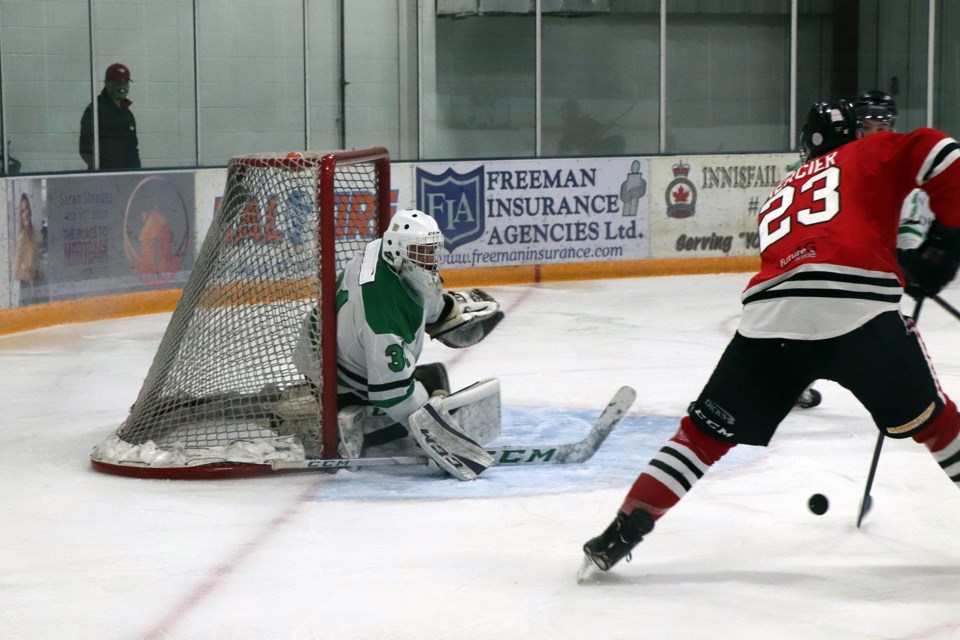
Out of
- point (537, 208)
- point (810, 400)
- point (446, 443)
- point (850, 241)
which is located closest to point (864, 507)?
point (850, 241)

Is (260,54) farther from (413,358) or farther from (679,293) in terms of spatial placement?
(413,358)

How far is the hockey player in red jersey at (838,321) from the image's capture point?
2830mm

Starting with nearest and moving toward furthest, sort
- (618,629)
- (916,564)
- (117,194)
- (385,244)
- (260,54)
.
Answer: (618,629) < (916,564) < (385,244) < (117,194) < (260,54)

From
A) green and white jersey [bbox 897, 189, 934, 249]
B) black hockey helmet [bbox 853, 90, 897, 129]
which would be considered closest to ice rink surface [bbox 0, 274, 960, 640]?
green and white jersey [bbox 897, 189, 934, 249]

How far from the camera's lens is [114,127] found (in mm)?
8445

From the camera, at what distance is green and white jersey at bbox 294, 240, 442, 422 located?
3984 mm

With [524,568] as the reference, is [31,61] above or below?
above

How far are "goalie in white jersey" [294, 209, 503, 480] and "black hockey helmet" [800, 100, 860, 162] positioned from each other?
1.24m

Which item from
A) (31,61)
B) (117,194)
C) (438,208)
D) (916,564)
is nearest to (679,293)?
(438,208)

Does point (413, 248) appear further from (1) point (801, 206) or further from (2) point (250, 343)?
(1) point (801, 206)

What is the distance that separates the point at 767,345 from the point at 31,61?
7.13 metres

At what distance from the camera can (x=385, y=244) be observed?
157 inches

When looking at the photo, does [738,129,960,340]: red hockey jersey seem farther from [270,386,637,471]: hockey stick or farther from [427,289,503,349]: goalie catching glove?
[427,289,503,349]: goalie catching glove

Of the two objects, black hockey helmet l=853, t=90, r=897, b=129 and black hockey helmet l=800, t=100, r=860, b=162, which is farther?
black hockey helmet l=853, t=90, r=897, b=129
